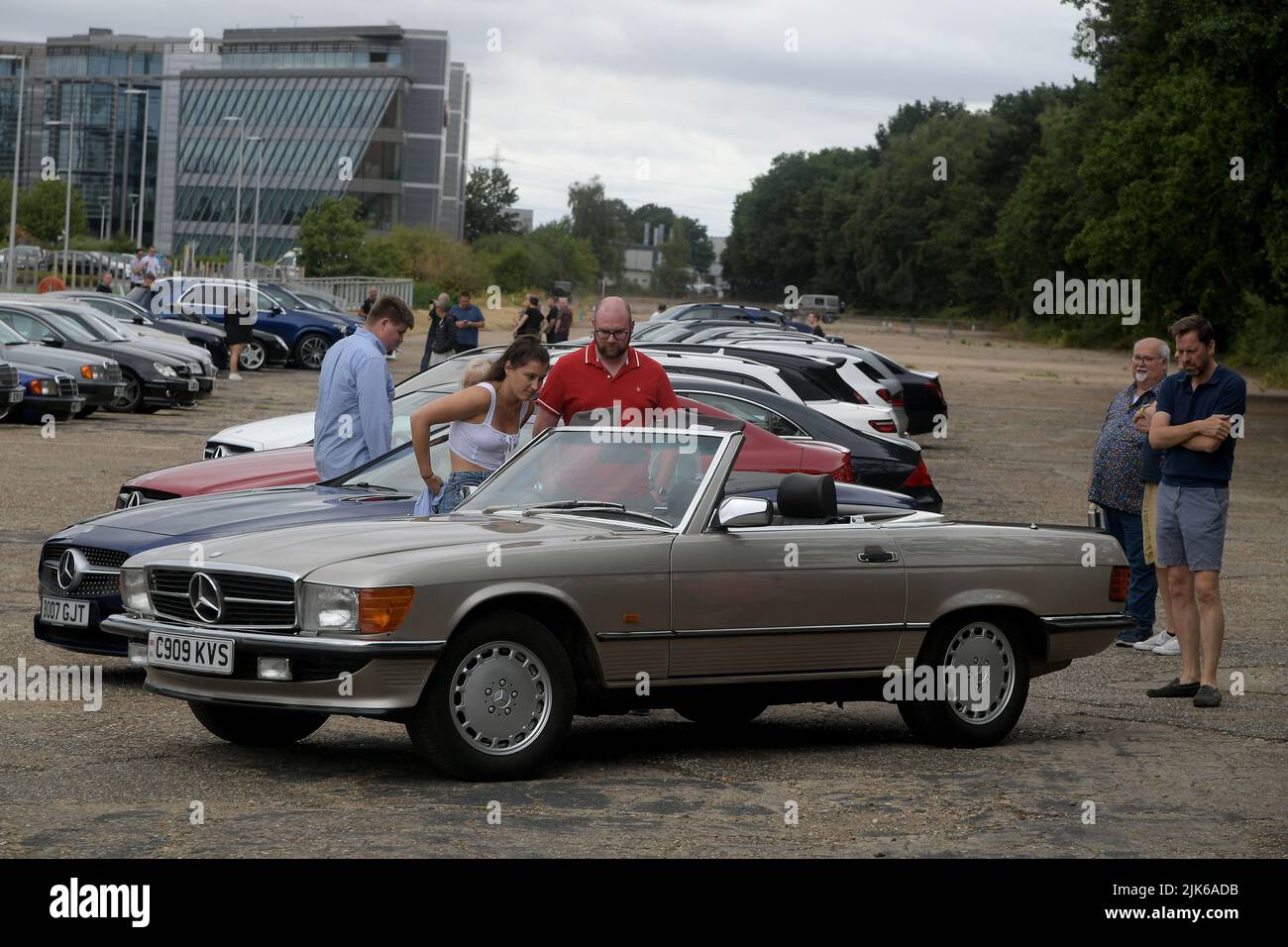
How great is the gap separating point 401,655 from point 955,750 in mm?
2852

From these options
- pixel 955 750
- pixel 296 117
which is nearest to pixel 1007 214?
pixel 296 117

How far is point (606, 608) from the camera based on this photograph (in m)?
7.27

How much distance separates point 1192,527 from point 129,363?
22266 millimetres

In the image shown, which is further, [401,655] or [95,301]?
[95,301]

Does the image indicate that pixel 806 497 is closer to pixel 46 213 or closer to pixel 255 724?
pixel 255 724

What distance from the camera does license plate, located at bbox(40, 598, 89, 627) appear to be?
9.13 meters

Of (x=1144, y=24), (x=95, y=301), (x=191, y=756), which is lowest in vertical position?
(x=191, y=756)

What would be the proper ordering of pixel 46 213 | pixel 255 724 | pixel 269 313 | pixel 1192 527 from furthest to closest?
pixel 46 213
pixel 269 313
pixel 1192 527
pixel 255 724

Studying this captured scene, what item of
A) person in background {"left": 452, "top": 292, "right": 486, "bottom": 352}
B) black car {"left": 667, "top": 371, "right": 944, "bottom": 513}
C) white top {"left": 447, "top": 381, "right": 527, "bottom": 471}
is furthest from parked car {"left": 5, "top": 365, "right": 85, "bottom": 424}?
white top {"left": 447, "top": 381, "right": 527, "bottom": 471}

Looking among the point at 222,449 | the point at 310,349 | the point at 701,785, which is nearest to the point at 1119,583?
the point at 701,785

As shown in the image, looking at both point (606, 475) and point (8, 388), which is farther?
point (8, 388)

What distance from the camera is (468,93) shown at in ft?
487
